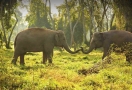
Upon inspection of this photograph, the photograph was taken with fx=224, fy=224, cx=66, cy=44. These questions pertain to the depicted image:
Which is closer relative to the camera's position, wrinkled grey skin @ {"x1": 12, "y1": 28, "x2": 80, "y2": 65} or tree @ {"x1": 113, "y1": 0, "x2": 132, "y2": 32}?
wrinkled grey skin @ {"x1": 12, "y1": 28, "x2": 80, "y2": 65}

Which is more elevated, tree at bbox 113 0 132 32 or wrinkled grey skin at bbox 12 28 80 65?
tree at bbox 113 0 132 32

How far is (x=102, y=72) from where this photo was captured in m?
7.57

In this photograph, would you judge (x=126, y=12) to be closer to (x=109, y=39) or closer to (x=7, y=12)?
(x=109, y=39)

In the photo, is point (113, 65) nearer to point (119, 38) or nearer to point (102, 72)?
point (102, 72)

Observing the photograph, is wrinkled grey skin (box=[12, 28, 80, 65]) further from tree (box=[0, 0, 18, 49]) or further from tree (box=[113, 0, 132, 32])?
tree (box=[0, 0, 18, 49])

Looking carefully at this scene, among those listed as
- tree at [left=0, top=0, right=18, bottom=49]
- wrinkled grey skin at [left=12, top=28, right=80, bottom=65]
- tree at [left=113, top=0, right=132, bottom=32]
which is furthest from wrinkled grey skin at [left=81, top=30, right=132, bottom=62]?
tree at [left=0, top=0, right=18, bottom=49]

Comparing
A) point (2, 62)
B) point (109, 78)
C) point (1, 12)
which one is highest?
point (1, 12)

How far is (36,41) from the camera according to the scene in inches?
438

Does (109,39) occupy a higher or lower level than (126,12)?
lower

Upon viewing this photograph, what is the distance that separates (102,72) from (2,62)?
3302mm

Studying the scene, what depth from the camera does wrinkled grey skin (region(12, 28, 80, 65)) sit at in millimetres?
10914

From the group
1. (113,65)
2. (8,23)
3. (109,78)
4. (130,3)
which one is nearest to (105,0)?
(130,3)

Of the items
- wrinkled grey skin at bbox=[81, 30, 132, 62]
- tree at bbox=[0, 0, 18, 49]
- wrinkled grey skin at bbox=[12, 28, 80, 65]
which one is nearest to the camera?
wrinkled grey skin at bbox=[12, 28, 80, 65]

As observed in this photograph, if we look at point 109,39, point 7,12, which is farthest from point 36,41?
point 7,12
